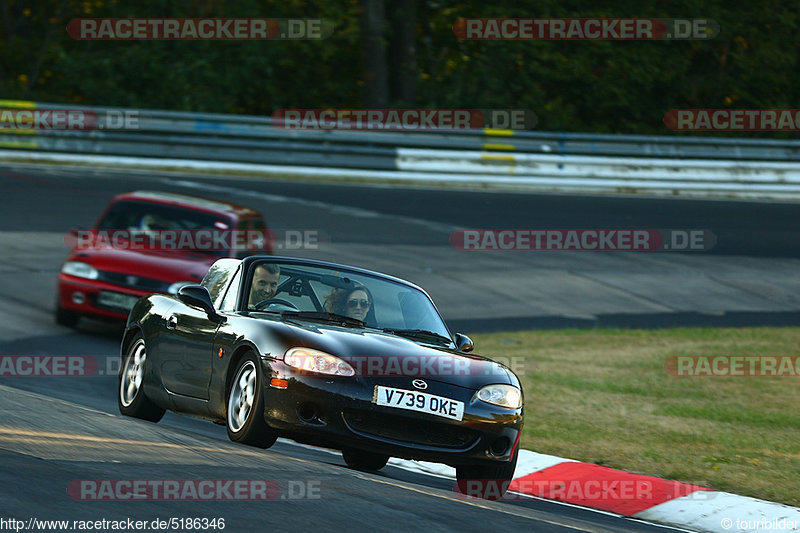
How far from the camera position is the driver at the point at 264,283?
8.15 meters

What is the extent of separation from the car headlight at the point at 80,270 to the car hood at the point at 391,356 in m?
6.37

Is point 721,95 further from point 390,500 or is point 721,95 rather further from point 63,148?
point 390,500

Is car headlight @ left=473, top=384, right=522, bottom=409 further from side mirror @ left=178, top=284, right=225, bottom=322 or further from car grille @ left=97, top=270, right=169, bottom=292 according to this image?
car grille @ left=97, top=270, right=169, bottom=292

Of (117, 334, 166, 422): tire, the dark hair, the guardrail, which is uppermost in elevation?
the guardrail

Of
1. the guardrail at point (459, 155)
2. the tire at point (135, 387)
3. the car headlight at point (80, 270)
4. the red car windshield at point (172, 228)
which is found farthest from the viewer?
the guardrail at point (459, 155)

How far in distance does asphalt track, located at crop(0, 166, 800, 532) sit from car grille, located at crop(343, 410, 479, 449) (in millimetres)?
260

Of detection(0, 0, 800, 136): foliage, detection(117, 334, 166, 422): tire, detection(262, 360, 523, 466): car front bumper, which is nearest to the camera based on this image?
detection(262, 360, 523, 466): car front bumper

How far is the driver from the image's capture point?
26.7 ft

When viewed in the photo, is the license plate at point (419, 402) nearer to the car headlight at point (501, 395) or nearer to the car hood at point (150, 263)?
the car headlight at point (501, 395)

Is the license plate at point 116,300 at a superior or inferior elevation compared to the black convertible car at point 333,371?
inferior

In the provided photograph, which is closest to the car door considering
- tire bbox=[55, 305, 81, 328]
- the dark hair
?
the dark hair

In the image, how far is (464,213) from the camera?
22125mm

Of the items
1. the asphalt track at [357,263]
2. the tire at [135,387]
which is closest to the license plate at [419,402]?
the asphalt track at [357,263]

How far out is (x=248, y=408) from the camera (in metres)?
7.29
